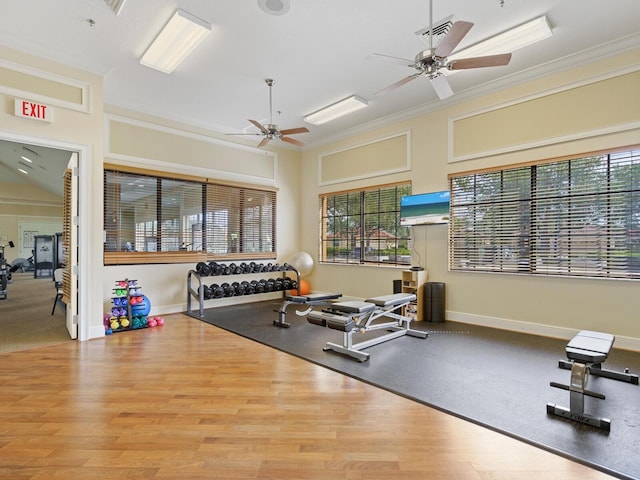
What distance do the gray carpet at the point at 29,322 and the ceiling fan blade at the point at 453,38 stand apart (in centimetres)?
508

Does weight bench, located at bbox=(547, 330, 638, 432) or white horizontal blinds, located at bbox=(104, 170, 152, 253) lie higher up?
white horizontal blinds, located at bbox=(104, 170, 152, 253)

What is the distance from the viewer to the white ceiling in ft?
10.5

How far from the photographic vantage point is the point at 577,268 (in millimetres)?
4082

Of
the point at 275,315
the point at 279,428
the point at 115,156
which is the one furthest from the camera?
the point at 275,315

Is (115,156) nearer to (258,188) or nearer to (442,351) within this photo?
(258,188)

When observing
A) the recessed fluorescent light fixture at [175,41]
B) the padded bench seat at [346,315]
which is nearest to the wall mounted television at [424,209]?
the padded bench seat at [346,315]

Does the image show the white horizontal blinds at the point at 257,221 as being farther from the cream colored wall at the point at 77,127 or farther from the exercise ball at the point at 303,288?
the cream colored wall at the point at 77,127

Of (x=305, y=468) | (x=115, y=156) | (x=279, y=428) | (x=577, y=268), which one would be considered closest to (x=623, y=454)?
(x=305, y=468)

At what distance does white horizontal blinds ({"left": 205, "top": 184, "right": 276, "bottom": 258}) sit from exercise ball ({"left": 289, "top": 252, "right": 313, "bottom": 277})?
1.78 feet

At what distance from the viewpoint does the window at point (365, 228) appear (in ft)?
19.2

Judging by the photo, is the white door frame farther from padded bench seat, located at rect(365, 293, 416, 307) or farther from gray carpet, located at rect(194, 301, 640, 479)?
padded bench seat, located at rect(365, 293, 416, 307)

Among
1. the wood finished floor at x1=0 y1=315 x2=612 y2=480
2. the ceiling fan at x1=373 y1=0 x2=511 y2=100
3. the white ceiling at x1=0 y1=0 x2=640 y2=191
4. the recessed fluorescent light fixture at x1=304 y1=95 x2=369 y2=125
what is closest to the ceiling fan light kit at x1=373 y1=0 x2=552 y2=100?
the ceiling fan at x1=373 y1=0 x2=511 y2=100

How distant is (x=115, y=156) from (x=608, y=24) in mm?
6296

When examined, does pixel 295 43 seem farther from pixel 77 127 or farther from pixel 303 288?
pixel 303 288
